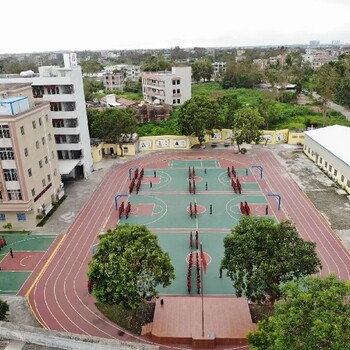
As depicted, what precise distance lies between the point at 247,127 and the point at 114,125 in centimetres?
1767

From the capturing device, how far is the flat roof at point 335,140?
40.9 meters

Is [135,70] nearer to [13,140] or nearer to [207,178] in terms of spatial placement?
[207,178]

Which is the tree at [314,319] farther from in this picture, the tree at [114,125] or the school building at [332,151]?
the tree at [114,125]

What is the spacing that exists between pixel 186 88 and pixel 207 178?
4035 centimetres

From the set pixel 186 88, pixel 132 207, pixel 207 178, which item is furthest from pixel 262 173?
pixel 186 88

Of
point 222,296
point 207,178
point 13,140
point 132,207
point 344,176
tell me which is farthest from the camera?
point 207,178

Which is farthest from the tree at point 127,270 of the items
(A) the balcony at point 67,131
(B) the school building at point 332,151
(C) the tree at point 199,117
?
(C) the tree at point 199,117

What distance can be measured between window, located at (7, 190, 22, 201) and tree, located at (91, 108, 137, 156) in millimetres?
20060

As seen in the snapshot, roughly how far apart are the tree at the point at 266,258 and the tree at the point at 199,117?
32021 mm

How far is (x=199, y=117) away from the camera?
166 ft

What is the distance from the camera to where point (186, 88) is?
257 feet

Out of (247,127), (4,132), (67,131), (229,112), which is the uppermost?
(4,132)

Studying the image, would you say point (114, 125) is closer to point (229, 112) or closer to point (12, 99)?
point (12, 99)

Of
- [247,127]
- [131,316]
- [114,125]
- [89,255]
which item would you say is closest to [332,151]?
[247,127]
